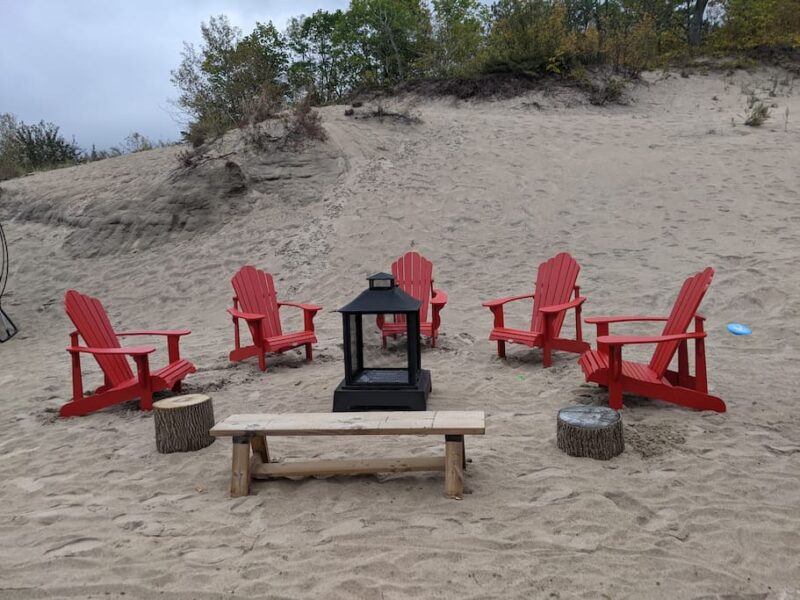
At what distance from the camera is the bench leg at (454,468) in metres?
2.83

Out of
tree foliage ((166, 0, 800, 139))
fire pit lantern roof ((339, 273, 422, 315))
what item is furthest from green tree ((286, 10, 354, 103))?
fire pit lantern roof ((339, 273, 422, 315))

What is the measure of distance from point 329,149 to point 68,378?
22.5ft

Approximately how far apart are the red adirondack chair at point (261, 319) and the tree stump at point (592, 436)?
9.05 ft

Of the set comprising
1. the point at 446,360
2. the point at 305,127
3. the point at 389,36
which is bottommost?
the point at 446,360

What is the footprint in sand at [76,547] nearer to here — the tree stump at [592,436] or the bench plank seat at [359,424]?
the bench plank seat at [359,424]

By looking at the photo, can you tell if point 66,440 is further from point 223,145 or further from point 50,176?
point 50,176

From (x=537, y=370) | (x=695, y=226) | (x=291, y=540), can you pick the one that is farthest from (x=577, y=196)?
(x=291, y=540)

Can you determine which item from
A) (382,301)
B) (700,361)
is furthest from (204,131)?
(700,361)

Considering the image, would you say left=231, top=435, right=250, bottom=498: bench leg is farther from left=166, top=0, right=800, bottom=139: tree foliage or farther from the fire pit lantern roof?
left=166, top=0, right=800, bottom=139: tree foliage

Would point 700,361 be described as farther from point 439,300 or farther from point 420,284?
point 420,284

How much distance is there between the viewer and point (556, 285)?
542cm

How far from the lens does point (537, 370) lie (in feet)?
16.4

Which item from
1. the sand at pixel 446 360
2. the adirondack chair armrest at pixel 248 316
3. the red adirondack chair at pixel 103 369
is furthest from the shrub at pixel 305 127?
the red adirondack chair at pixel 103 369

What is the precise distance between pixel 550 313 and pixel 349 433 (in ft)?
8.38
